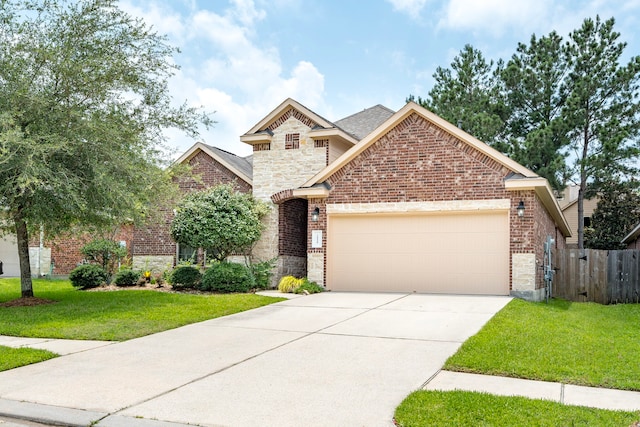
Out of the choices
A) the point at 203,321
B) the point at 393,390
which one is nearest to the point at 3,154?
the point at 203,321

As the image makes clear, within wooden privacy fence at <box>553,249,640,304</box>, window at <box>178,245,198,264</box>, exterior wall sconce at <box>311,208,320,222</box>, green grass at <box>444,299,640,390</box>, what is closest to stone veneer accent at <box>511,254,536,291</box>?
green grass at <box>444,299,640,390</box>

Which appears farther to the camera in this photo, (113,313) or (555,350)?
(113,313)

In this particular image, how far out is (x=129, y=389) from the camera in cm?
615

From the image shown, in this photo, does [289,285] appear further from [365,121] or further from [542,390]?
[542,390]

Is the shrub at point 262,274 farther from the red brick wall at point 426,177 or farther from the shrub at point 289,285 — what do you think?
the red brick wall at point 426,177

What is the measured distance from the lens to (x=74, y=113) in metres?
12.0

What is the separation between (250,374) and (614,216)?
31078 millimetres

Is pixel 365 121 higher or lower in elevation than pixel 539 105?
lower

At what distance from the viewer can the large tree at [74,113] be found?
11.6m

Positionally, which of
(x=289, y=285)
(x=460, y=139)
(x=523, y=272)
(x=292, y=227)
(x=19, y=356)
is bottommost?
(x=19, y=356)

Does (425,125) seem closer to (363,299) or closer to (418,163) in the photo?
(418,163)

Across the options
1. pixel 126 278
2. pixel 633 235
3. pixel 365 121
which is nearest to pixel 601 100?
pixel 633 235

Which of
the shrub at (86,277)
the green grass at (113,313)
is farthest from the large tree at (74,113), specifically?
the shrub at (86,277)

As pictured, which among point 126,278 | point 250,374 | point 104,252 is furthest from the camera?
point 104,252
